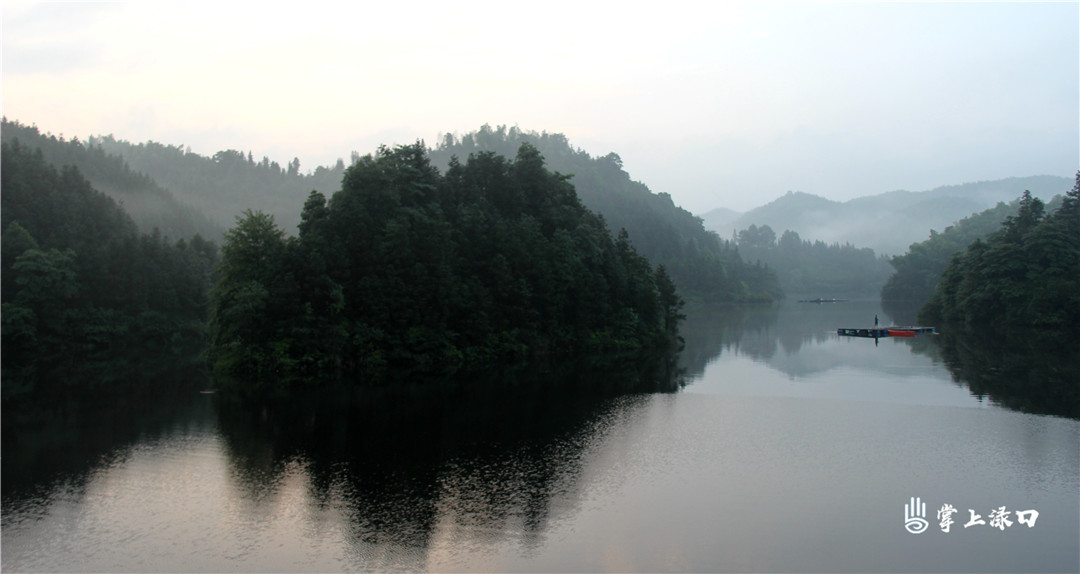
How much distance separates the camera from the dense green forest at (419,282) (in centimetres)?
5916

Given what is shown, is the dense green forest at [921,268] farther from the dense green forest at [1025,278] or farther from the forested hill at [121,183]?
the forested hill at [121,183]

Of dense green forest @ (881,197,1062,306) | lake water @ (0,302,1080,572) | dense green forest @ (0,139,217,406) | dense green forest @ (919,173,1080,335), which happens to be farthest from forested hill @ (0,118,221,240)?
dense green forest @ (881,197,1062,306)

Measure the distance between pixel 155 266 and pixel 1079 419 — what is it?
90.1 meters

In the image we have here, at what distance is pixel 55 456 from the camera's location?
1300 inches

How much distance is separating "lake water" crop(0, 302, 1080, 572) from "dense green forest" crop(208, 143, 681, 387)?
11380mm

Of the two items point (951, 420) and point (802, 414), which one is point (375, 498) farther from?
point (951, 420)

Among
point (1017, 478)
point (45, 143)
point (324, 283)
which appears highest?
point (45, 143)

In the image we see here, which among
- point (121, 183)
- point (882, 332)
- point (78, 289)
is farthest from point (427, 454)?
point (121, 183)

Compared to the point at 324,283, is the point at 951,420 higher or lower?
lower

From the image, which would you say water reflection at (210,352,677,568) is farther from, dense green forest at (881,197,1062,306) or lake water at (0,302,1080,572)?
dense green forest at (881,197,1062,306)

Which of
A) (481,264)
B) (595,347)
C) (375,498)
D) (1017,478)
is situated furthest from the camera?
(595,347)

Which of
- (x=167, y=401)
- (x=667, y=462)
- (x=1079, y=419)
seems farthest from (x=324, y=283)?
(x=1079, y=419)

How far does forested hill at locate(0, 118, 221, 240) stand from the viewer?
146750mm

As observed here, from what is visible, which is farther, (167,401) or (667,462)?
(167,401)
